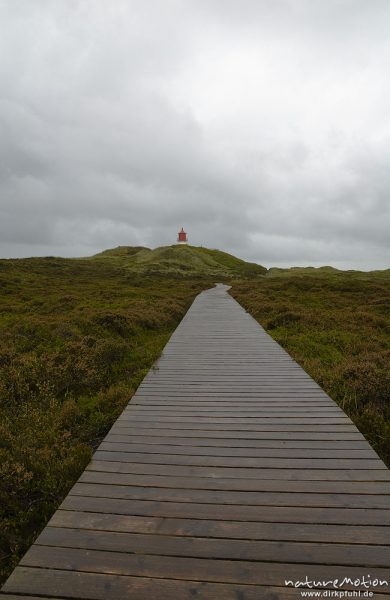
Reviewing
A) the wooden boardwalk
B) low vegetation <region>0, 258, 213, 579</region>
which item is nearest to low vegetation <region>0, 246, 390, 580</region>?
low vegetation <region>0, 258, 213, 579</region>

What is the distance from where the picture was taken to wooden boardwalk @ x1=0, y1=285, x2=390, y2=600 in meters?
2.60

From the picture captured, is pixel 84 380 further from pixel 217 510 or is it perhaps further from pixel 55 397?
pixel 217 510

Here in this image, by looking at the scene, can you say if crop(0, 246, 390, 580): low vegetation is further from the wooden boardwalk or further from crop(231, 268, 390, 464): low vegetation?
the wooden boardwalk

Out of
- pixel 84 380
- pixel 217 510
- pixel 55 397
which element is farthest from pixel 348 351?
pixel 217 510

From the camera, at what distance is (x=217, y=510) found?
3.32m

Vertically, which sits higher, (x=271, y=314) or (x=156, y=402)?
(x=271, y=314)

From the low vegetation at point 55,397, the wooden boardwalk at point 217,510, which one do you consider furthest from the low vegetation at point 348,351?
the low vegetation at point 55,397

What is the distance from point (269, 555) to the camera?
2775mm

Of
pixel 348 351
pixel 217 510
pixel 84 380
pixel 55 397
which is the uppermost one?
pixel 348 351

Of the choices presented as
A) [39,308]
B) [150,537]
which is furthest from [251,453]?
[39,308]

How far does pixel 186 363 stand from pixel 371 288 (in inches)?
1130

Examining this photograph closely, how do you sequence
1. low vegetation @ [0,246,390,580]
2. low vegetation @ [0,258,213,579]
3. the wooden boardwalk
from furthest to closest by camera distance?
1. low vegetation @ [0,246,390,580]
2. low vegetation @ [0,258,213,579]
3. the wooden boardwalk

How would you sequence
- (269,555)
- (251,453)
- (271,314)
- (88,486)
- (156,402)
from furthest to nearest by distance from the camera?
(271,314)
(156,402)
(251,453)
(88,486)
(269,555)

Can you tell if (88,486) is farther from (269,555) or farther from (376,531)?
(376,531)
